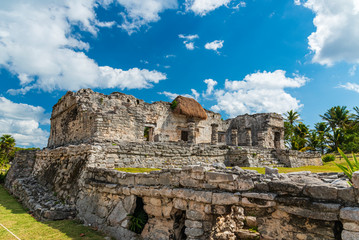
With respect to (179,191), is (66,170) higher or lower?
higher

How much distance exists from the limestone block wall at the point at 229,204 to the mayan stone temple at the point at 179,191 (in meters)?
0.01

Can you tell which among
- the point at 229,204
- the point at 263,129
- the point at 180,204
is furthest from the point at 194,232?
the point at 263,129

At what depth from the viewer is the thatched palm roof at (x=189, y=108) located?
2086 centimetres

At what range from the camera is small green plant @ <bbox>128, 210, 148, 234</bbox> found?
16.0 ft

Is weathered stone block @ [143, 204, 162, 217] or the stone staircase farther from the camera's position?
the stone staircase

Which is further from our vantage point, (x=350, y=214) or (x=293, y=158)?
(x=293, y=158)

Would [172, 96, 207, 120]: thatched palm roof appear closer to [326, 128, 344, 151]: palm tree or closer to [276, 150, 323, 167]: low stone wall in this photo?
[276, 150, 323, 167]: low stone wall

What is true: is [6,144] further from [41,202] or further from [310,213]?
[310,213]

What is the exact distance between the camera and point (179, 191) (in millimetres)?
4391

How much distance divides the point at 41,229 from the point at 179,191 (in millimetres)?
3360

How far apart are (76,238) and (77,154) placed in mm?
3312

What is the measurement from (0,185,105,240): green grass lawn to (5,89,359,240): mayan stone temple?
0.92ft

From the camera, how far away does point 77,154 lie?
24.8 ft

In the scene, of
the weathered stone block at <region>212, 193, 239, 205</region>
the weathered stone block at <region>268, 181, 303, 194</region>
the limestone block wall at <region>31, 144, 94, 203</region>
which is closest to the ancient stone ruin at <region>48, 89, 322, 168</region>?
the limestone block wall at <region>31, 144, 94, 203</region>
